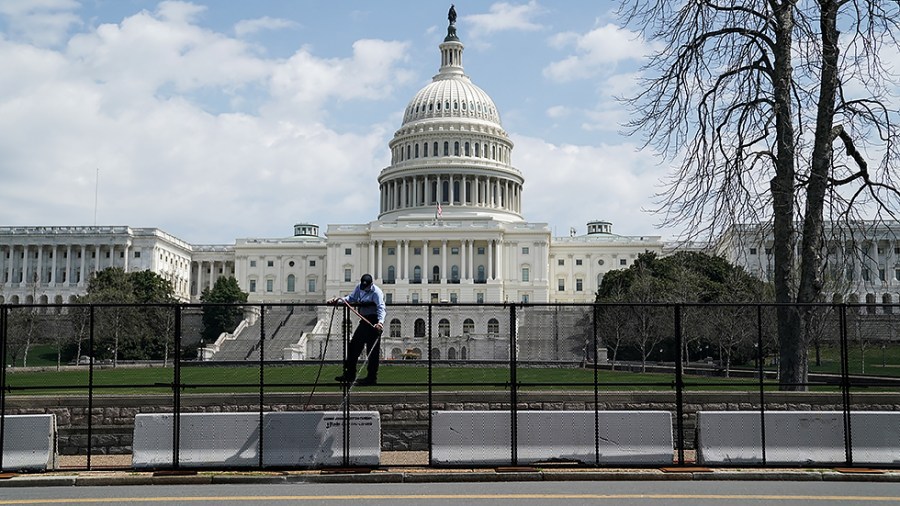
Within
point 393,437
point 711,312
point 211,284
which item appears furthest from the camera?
point 211,284

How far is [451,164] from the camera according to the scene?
14425cm

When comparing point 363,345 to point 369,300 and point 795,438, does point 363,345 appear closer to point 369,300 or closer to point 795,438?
point 369,300

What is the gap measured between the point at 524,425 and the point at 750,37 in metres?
11.2

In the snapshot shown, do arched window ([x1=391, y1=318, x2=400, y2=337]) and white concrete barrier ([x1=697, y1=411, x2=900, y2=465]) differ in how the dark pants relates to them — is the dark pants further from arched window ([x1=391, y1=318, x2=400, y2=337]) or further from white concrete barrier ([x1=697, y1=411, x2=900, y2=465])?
arched window ([x1=391, y1=318, x2=400, y2=337])

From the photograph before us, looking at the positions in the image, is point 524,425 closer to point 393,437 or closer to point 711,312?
point 393,437

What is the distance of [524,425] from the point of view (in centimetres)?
1567

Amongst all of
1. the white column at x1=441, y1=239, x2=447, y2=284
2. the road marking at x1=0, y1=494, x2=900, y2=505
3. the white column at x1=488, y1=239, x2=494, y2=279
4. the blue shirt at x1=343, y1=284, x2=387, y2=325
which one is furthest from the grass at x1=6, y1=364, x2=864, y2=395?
the white column at x1=441, y1=239, x2=447, y2=284

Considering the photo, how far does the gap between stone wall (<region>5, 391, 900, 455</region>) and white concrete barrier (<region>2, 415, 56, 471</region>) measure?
354cm

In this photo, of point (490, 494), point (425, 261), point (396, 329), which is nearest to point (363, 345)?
point (490, 494)

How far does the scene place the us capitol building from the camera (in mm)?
133875

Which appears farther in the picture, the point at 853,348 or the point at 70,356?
the point at 70,356

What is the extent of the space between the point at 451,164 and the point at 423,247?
1638 cm

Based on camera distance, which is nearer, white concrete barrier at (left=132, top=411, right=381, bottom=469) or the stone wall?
white concrete barrier at (left=132, top=411, right=381, bottom=469)

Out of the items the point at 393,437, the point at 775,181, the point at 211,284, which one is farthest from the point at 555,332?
the point at 211,284
